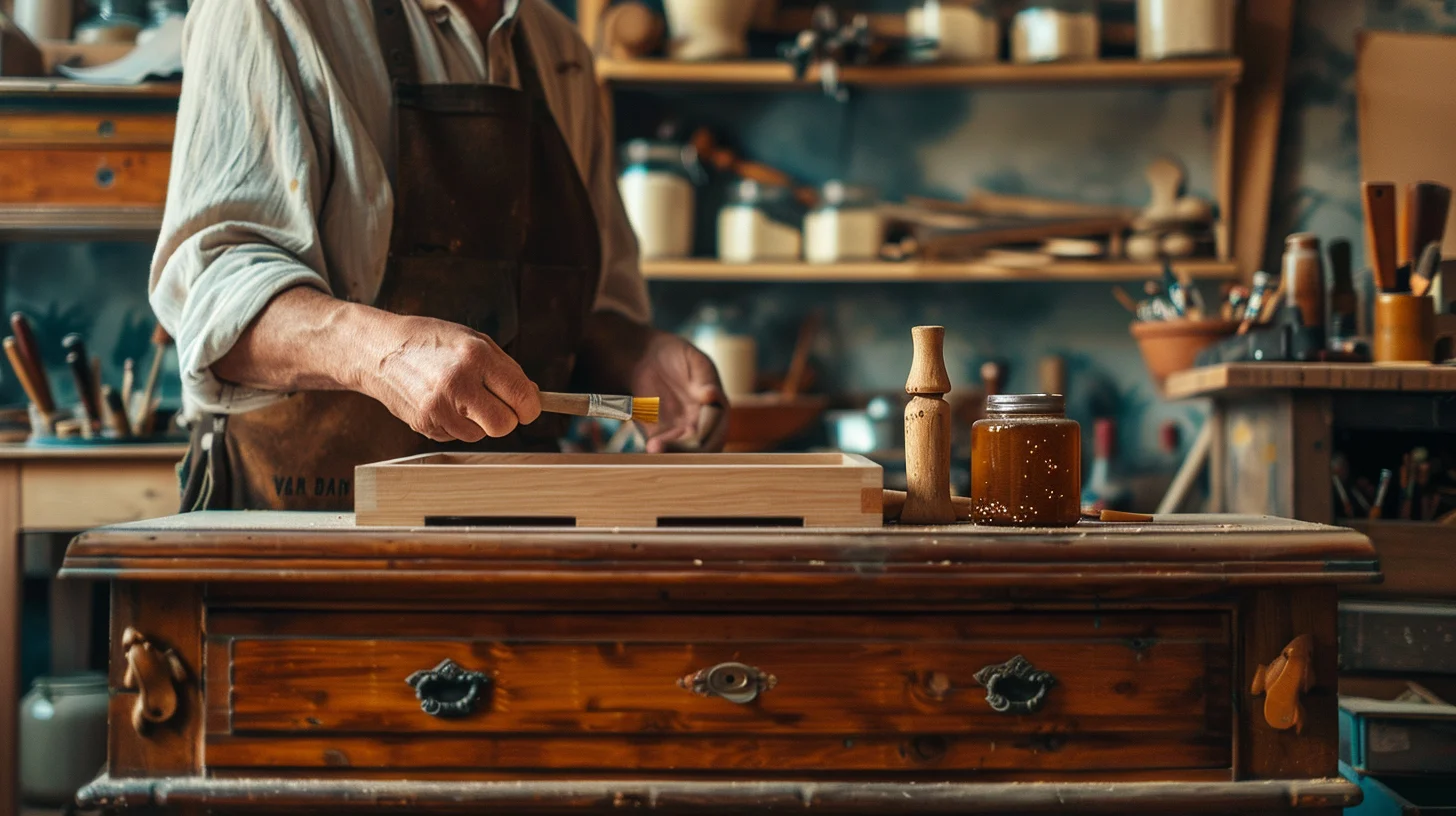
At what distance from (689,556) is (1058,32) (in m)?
2.42

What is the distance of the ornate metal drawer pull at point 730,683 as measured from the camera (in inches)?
39.1

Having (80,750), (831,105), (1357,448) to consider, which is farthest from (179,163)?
(831,105)

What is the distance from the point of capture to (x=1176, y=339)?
2.60 m

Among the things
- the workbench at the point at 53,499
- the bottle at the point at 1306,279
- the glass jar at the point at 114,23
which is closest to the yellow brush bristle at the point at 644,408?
the bottle at the point at 1306,279

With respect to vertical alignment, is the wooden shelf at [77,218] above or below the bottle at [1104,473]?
above

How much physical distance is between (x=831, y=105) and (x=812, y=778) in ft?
8.34

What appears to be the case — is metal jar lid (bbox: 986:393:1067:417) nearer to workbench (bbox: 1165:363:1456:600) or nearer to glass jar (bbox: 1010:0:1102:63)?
workbench (bbox: 1165:363:1456:600)

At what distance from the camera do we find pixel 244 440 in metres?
1.52

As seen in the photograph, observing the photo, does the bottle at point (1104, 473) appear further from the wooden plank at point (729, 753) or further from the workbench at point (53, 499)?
the workbench at point (53, 499)

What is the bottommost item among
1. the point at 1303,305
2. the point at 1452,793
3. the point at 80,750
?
the point at 80,750

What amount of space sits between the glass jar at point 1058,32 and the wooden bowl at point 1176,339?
76 centimetres

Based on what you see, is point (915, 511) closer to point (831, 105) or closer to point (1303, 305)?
point (1303, 305)

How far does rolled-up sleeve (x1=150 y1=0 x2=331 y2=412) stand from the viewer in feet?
4.10

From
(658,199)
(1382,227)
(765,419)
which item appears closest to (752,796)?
(1382,227)
